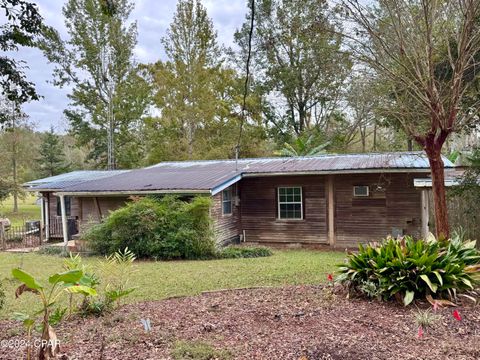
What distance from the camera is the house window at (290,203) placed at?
13914 mm

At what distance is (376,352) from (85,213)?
1370 cm

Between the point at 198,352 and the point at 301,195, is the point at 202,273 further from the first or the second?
the point at 301,195

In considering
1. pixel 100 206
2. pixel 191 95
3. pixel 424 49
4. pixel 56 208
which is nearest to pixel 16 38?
pixel 424 49

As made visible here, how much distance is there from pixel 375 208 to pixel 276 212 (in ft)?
11.4

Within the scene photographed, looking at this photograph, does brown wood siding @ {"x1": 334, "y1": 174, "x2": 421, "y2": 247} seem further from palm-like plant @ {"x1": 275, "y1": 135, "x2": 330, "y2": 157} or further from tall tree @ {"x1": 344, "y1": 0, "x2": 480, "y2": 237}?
palm-like plant @ {"x1": 275, "y1": 135, "x2": 330, "y2": 157}

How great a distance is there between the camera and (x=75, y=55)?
A: 2477 cm

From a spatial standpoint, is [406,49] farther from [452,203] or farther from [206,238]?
[206,238]

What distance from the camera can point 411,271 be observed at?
200 inches

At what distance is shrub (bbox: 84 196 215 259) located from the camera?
37.9 feet

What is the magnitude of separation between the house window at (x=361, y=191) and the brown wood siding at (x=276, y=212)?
1.07 m

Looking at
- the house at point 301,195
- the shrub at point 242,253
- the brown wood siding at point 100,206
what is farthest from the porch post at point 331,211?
the brown wood siding at point 100,206

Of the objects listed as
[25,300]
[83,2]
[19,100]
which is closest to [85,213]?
[25,300]

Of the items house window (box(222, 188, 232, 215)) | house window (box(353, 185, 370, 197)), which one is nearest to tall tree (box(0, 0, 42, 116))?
house window (box(222, 188, 232, 215))

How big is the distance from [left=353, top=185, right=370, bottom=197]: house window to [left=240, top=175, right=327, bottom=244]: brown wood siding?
1.07 meters
